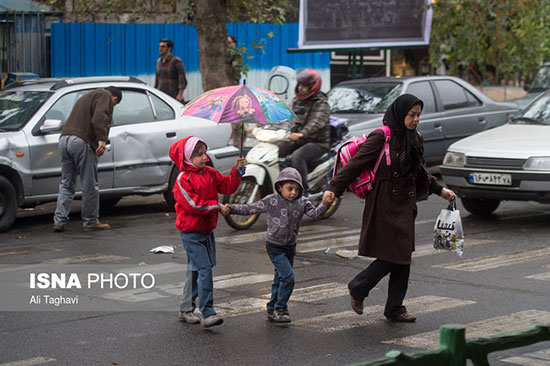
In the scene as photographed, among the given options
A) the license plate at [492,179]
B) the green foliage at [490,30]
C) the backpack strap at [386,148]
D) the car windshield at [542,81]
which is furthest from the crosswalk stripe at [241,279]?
the car windshield at [542,81]

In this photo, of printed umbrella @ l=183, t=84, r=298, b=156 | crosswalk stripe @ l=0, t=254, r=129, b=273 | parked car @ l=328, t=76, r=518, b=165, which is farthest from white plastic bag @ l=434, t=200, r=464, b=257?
parked car @ l=328, t=76, r=518, b=165

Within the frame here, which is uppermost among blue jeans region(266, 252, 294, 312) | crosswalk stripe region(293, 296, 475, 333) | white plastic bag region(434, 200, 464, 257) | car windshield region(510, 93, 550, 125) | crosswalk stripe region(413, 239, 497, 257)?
car windshield region(510, 93, 550, 125)

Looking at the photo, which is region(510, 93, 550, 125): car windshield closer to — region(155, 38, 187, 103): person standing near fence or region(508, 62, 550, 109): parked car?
region(155, 38, 187, 103): person standing near fence

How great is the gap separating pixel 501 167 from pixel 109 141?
464 cm

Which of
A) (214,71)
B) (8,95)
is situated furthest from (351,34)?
(8,95)

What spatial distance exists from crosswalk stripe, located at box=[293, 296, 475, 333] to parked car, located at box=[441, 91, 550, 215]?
11.7ft

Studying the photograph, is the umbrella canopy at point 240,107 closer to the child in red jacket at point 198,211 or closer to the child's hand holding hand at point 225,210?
the child in red jacket at point 198,211

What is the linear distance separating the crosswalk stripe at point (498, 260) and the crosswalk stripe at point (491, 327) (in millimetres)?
1749

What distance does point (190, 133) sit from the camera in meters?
12.1

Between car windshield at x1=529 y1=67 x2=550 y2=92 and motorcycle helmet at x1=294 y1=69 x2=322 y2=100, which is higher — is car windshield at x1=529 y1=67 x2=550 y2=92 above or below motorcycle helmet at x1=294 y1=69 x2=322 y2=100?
below

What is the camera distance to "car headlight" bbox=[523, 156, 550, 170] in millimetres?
10406

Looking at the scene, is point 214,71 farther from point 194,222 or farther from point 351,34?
point 194,222

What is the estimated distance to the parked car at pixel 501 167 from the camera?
411 inches

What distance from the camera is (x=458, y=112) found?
15055 mm
